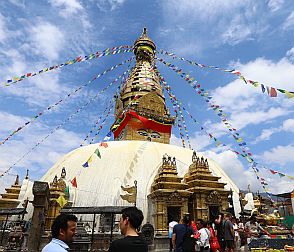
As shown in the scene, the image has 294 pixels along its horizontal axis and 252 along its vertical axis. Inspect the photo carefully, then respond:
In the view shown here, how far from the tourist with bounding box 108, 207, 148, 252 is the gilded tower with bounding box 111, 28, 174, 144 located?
26.6 m

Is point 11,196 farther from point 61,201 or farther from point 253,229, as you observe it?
point 253,229

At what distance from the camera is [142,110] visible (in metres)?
32.6

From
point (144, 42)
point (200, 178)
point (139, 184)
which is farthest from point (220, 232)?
point (144, 42)

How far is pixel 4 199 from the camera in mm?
21156

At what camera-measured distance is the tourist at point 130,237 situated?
2.60 m

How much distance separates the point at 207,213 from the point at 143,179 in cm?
538

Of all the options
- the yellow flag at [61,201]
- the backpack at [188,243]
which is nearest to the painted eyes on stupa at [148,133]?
the yellow flag at [61,201]

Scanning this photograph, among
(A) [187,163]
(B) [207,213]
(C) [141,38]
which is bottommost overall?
(B) [207,213]

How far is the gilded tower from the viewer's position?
3086 cm

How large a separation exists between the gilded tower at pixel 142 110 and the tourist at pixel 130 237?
26.6 metres

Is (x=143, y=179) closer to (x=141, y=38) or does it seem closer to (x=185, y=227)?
(x=185, y=227)

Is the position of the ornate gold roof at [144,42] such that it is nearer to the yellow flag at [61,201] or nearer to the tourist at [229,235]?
the yellow flag at [61,201]

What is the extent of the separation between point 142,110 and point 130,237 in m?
30.1

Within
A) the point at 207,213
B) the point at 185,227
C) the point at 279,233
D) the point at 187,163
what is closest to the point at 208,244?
the point at 185,227
